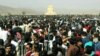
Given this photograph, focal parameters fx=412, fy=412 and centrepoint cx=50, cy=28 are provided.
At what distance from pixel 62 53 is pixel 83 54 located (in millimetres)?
707

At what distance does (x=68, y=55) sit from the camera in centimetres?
1170

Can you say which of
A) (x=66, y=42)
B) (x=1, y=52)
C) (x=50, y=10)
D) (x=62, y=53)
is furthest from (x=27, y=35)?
(x=50, y=10)

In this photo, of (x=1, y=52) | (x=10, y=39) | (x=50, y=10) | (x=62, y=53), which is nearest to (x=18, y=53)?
(x=10, y=39)

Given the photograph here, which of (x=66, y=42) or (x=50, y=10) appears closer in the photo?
(x=66, y=42)

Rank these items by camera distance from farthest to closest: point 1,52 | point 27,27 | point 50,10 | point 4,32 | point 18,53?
point 50,10, point 27,27, point 4,32, point 18,53, point 1,52

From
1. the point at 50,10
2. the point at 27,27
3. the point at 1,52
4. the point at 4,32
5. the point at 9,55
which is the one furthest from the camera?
the point at 50,10

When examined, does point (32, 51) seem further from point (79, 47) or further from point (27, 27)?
point (27, 27)

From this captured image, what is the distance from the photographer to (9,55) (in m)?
11.4

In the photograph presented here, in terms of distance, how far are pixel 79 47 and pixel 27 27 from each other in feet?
26.1

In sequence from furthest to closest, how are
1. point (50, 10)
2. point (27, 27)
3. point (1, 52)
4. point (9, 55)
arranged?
point (50, 10) → point (27, 27) → point (9, 55) → point (1, 52)

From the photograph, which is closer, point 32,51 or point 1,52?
point 1,52

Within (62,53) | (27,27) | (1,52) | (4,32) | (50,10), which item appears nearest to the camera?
(1,52)

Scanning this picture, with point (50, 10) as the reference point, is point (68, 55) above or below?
above

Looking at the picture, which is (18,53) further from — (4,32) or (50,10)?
(50,10)
